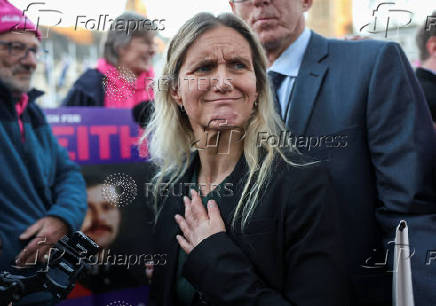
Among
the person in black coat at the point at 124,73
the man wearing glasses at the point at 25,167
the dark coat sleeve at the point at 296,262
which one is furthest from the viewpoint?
the person in black coat at the point at 124,73

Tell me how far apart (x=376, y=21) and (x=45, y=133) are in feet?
4.84

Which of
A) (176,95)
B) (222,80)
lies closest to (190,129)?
(176,95)

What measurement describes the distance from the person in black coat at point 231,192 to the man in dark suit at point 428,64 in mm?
850

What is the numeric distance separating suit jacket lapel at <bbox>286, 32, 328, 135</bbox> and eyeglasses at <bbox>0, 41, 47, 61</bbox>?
101cm

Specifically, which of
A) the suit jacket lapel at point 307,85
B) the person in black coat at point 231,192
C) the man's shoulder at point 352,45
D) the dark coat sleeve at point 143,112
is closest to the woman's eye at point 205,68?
the person in black coat at point 231,192

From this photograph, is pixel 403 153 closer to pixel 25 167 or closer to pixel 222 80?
pixel 222 80

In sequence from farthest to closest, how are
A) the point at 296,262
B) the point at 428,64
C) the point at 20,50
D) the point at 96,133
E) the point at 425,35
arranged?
the point at 428,64
the point at 425,35
the point at 96,133
the point at 20,50
the point at 296,262

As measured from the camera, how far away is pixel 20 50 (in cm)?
159

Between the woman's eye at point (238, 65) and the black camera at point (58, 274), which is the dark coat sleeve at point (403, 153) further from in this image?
the black camera at point (58, 274)

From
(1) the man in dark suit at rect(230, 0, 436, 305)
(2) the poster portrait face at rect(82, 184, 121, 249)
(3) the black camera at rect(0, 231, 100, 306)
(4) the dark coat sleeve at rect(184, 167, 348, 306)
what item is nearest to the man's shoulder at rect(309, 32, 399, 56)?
(1) the man in dark suit at rect(230, 0, 436, 305)

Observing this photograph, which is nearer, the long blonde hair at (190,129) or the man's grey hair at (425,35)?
the long blonde hair at (190,129)

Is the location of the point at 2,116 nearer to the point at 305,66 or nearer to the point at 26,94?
the point at 26,94

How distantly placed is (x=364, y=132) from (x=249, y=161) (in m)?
0.50

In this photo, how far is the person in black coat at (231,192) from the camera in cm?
145
